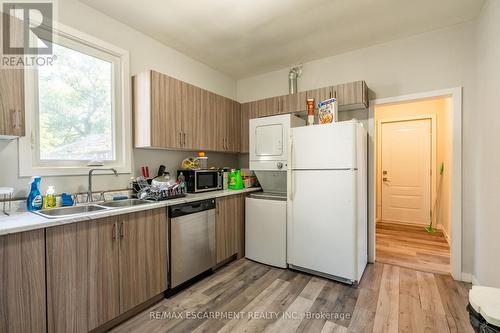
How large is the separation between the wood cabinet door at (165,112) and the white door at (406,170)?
13.8 feet

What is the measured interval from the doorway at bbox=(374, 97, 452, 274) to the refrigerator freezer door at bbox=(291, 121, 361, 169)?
215 centimetres

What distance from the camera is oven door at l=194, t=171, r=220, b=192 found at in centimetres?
284

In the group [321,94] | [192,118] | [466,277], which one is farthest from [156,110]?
[466,277]

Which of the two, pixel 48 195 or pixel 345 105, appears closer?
pixel 48 195

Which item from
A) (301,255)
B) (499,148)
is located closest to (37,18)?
(301,255)

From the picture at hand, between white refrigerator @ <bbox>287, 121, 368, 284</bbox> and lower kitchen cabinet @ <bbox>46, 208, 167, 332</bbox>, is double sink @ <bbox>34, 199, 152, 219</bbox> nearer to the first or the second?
lower kitchen cabinet @ <bbox>46, 208, 167, 332</bbox>

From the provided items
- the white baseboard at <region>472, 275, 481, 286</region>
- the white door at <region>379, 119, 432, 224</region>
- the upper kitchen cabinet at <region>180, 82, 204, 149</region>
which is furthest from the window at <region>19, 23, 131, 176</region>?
the white door at <region>379, 119, 432, 224</region>

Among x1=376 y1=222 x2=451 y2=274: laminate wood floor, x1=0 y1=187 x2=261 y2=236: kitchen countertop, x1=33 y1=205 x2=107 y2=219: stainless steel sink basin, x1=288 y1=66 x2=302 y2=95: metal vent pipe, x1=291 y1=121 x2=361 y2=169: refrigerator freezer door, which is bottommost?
x1=376 y1=222 x2=451 y2=274: laminate wood floor

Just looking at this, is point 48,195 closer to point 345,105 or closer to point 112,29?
point 112,29

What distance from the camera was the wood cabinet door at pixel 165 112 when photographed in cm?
240

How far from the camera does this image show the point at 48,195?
186 cm

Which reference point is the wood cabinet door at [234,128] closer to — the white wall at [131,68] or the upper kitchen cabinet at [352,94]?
the white wall at [131,68]

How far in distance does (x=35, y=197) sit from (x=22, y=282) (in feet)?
2.32

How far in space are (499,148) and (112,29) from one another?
3.53 m
